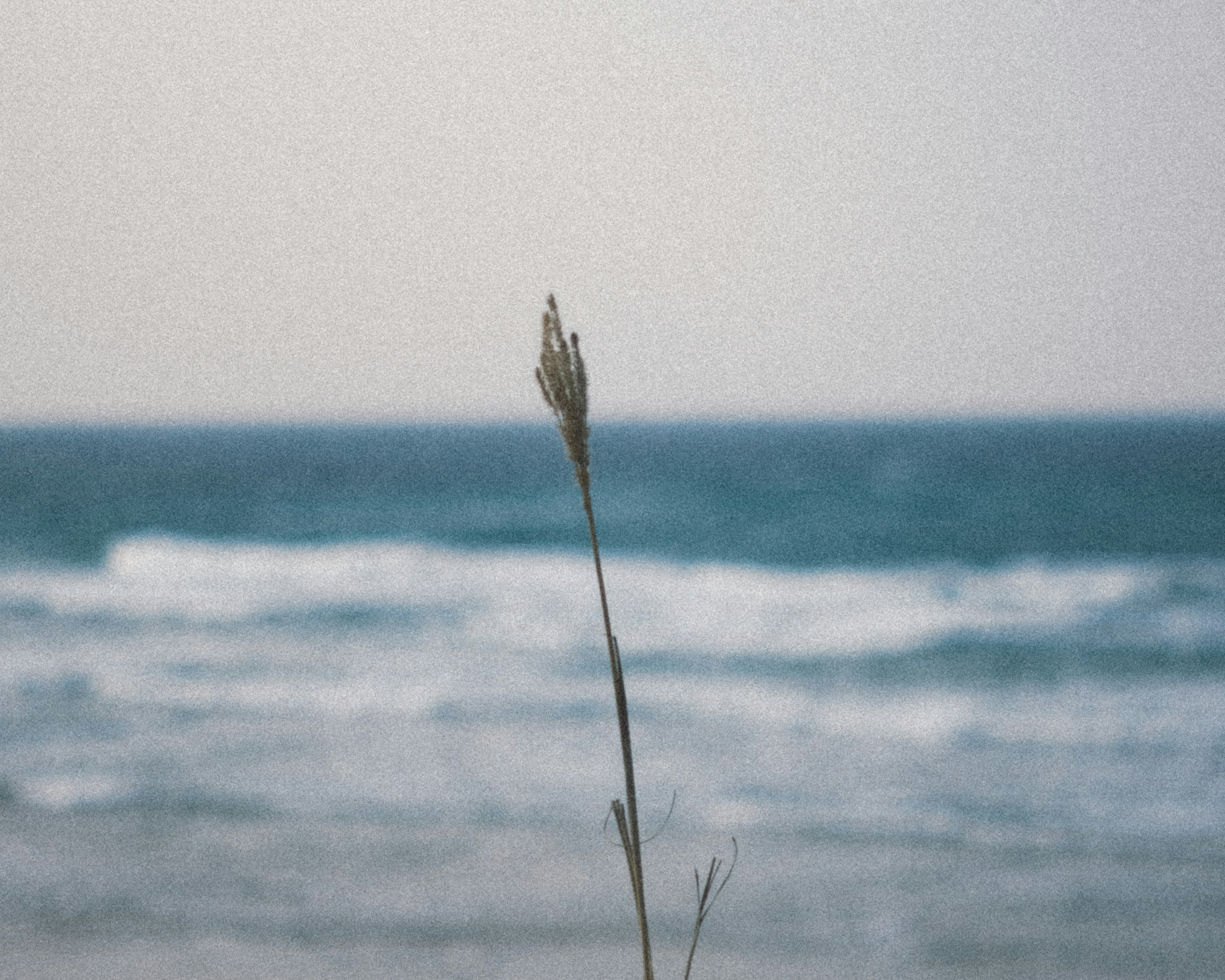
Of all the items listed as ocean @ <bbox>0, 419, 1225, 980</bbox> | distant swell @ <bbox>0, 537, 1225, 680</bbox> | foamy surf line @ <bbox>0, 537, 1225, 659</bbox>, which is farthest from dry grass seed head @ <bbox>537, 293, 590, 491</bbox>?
foamy surf line @ <bbox>0, 537, 1225, 659</bbox>

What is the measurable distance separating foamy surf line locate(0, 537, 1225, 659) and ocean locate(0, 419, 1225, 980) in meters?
0.07

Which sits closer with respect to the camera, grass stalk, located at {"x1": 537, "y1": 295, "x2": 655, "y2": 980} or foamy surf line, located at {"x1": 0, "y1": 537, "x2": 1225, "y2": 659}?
grass stalk, located at {"x1": 537, "y1": 295, "x2": 655, "y2": 980}

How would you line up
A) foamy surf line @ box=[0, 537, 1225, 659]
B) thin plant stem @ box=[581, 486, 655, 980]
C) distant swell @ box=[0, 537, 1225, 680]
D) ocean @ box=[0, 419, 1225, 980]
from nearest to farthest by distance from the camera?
1. thin plant stem @ box=[581, 486, 655, 980]
2. ocean @ box=[0, 419, 1225, 980]
3. distant swell @ box=[0, 537, 1225, 680]
4. foamy surf line @ box=[0, 537, 1225, 659]

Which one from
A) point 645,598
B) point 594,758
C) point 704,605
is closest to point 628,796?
point 594,758

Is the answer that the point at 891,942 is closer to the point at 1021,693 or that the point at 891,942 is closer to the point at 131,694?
the point at 1021,693

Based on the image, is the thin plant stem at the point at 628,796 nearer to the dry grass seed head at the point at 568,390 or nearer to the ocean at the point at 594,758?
the dry grass seed head at the point at 568,390

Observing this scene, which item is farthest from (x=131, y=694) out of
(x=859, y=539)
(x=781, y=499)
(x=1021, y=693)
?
(x=781, y=499)

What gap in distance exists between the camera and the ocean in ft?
11.4

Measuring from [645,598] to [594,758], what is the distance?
5475 millimetres

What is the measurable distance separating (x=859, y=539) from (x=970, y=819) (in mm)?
11790

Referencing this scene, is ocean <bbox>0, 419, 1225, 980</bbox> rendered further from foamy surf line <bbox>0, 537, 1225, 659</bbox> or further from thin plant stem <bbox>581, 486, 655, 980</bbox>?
thin plant stem <bbox>581, 486, 655, 980</bbox>

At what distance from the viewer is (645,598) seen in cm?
1091

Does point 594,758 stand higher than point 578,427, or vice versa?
point 578,427

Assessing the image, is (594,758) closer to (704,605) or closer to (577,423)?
(577,423)
